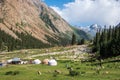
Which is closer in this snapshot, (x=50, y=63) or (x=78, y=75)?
(x=78, y=75)

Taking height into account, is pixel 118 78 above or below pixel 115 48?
below

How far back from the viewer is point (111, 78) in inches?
2251

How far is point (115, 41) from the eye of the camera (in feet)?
363

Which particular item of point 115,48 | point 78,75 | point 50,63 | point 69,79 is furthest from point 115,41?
point 69,79

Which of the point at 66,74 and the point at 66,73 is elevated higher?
the point at 66,73

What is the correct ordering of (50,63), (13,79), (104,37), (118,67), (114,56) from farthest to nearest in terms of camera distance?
(104,37) → (114,56) → (50,63) → (118,67) → (13,79)

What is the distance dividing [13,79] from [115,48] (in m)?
60.4

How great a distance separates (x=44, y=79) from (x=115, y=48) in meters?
59.2

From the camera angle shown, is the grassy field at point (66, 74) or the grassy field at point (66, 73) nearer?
the grassy field at point (66, 74)

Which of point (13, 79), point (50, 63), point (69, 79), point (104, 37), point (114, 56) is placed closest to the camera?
point (69, 79)

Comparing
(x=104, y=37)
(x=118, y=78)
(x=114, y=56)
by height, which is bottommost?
(x=118, y=78)

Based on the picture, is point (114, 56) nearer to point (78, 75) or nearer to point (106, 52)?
point (106, 52)

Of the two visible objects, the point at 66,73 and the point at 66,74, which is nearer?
the point at 66,74

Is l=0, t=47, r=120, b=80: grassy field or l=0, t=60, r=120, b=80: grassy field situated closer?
l=0, t=60, r=120, b=80: grassy field
